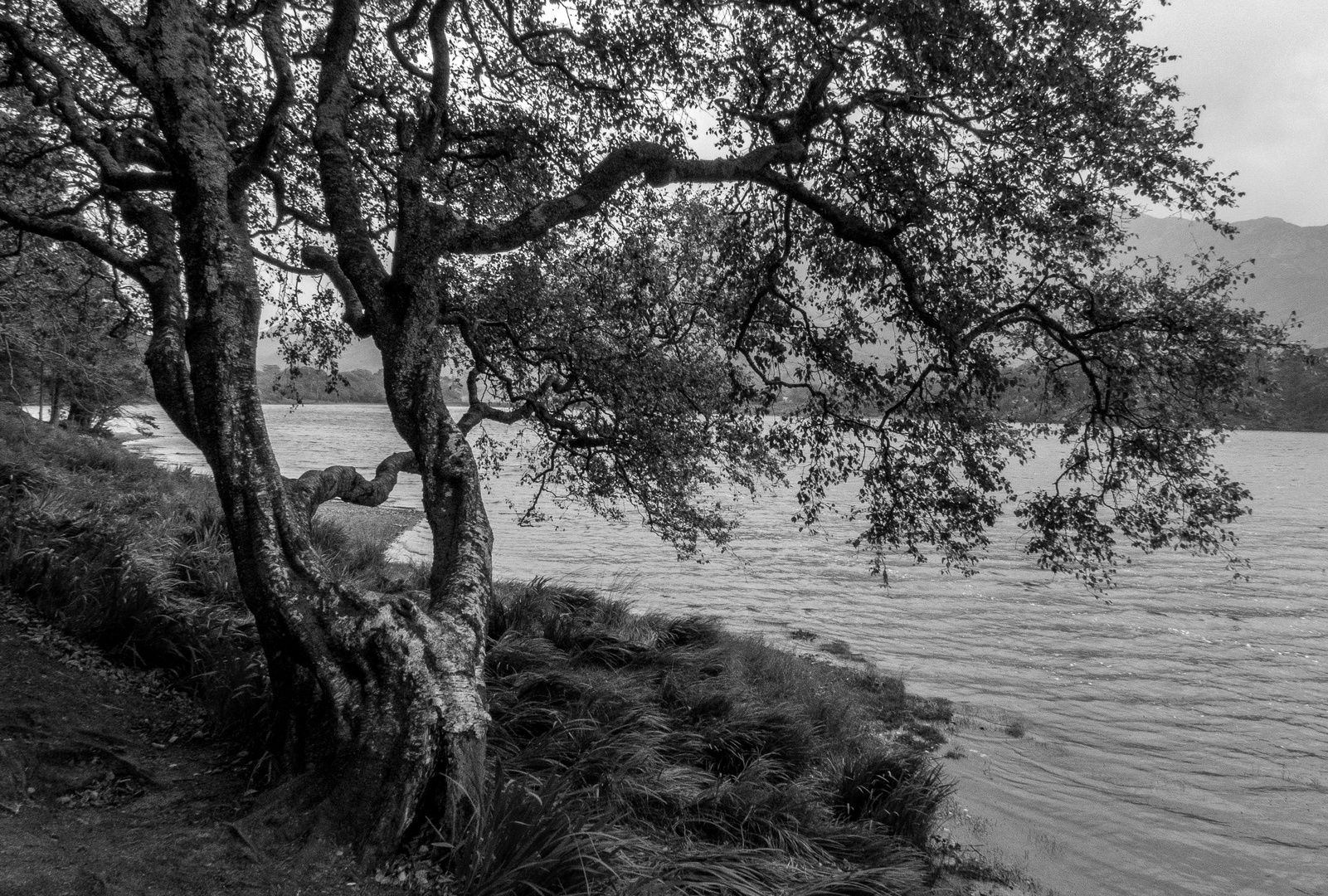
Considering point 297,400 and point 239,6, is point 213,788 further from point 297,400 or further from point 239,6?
point 239,6

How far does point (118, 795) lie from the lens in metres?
4.56

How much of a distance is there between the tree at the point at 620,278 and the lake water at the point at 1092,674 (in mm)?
3797

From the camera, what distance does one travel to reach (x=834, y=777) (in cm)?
783

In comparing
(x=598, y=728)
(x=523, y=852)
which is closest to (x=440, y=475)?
(x=598, y=728)

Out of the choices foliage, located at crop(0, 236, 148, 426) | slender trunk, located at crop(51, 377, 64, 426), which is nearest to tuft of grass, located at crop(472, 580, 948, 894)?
foliage, located at crop(0, 236, 148, 426)

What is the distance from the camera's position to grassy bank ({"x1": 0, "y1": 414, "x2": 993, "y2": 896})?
427 centimetres

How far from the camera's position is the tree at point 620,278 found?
4.79m

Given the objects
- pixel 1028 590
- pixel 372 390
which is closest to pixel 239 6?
pixel 1028 590

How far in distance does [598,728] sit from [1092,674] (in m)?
12.9

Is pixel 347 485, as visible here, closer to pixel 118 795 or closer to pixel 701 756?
pixel 118 795

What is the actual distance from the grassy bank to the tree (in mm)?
776

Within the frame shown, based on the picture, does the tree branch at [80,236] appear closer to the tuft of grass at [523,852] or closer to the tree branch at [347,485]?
the tree branch at [347,485]

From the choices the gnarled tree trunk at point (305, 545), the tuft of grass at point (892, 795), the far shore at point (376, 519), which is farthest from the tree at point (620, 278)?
the far shore at point (376, 519)

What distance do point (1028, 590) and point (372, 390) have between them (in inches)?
5466
